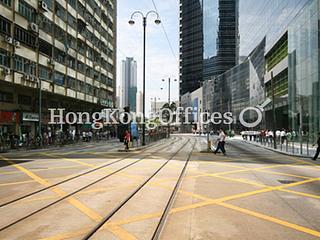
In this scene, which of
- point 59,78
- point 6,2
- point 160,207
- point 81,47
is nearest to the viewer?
point 160,207

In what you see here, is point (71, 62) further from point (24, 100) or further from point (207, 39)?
point (207, 39)

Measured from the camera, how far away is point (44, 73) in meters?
38.8

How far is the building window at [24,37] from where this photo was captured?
33222mm

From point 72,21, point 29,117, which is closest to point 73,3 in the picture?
point 72,21

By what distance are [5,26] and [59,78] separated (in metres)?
12.3

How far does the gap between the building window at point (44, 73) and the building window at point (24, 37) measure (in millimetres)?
2816

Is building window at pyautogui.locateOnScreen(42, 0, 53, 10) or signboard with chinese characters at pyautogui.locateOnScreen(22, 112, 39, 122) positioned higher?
building window at pyautogui.locateOnScreen(42, 0, 53, 10)

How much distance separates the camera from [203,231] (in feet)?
19.3

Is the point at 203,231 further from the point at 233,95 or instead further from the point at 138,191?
the point at 233,95

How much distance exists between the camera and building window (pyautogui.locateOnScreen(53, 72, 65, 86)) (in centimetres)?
4172

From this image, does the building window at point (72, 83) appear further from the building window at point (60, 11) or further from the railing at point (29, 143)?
the railing at point (29, 143)

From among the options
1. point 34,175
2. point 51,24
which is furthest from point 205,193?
point 51,24

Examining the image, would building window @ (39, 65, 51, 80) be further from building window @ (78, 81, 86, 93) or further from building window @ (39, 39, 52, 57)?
building window @ (78, 81, 86, 93)

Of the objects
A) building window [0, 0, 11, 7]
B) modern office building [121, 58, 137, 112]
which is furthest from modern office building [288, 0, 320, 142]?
modern office building [121, 58, 137, 112]
